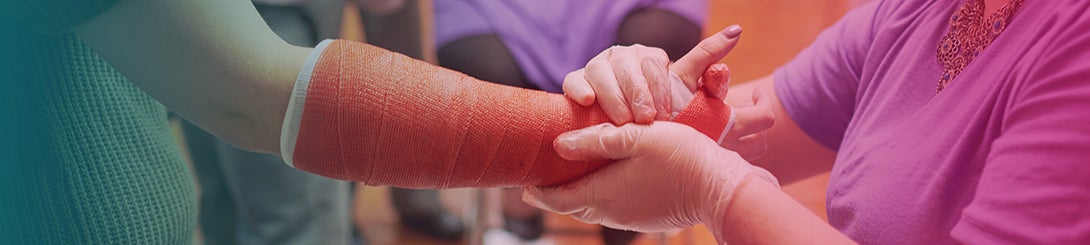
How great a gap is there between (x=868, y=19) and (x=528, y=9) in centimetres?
57

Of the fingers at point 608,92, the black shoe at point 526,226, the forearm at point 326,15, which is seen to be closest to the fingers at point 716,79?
the fingers at point 608,92

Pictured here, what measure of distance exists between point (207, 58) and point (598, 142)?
41 centimetres

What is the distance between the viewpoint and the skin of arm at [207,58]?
0.78 m

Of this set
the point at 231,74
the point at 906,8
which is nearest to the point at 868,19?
the point at 906,8

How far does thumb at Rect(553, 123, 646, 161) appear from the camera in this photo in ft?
3.11

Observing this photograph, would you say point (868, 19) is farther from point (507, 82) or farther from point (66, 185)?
point (66, 185)

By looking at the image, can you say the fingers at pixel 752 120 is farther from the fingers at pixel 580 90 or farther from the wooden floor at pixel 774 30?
the fingers at pixel 580 90

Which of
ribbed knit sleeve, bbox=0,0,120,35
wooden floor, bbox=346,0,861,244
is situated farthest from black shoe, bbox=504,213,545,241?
ribbed knit sleeve, bbox=0,0,120,35

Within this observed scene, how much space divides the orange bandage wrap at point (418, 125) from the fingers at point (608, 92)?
2 centimetres

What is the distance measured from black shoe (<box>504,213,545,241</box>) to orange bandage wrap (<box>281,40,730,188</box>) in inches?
45.7

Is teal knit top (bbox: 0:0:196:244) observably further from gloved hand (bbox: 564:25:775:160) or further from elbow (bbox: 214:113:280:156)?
gloved hand (bbox: 564:25:775:160)

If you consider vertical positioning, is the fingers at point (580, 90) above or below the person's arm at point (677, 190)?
above

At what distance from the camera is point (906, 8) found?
106 centimetres

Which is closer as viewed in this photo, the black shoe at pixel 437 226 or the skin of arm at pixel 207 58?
the skin of arm at pixel 207 58
